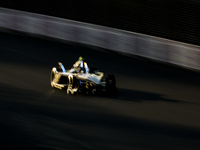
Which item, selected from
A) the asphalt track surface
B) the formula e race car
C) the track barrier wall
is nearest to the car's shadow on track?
the asphalt track surface

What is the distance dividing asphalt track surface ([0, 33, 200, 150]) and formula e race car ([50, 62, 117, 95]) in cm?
19

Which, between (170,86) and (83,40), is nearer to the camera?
(170,86)

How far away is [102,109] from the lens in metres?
9.74

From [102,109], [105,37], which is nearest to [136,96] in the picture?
[102,109]

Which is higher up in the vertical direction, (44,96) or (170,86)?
(170,86)

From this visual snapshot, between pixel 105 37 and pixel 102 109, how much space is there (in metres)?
7.06

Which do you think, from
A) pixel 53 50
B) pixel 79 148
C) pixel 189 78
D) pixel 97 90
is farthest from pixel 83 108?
pixel 53 50

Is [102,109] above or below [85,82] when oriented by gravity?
below

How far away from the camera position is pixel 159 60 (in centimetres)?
1516

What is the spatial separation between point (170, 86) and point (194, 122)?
324 cm

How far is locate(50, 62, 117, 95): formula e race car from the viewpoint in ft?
33.2

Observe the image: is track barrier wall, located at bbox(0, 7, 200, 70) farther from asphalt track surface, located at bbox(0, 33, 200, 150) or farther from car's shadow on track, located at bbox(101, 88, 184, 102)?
car's shadow on track, located at bbox(101, 88, 184, 102)

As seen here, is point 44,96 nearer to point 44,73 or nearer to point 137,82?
point 44,73

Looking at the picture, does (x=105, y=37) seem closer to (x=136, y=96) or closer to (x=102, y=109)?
(x=136, y=96)
